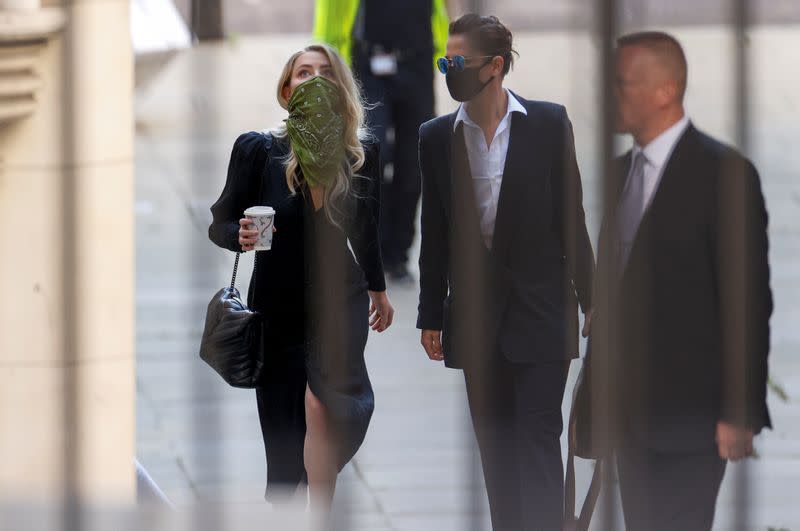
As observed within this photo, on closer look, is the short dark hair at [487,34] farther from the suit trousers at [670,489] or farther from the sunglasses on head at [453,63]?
the suit trousers at [670,489]

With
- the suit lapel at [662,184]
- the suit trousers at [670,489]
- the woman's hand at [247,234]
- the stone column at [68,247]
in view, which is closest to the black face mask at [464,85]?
the suit lapel at [662,184]

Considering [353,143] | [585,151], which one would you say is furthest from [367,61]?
[585,151]

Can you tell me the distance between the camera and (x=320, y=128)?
12.4 feet

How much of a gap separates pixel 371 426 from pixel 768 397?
2.27 ft

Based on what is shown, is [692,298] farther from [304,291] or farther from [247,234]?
[247,234]

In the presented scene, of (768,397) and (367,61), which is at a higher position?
(367,61)

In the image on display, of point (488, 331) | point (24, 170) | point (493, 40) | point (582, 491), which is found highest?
point (493, 40)

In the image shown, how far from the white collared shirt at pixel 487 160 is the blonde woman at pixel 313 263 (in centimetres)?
18

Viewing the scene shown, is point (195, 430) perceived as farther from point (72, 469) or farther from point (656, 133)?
point (656, 133)

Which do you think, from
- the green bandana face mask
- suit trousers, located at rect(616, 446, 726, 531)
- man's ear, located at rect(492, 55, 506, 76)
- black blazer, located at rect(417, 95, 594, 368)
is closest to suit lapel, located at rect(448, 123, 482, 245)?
black blazer, located at rect(417, 95, 594, 368)

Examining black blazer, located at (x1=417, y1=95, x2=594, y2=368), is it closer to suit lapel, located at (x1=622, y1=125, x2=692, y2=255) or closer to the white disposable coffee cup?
suit lapel, located at (x1=622, y1=125, x2=692, y2=255)

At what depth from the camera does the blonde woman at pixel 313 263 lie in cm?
370

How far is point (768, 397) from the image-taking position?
141 inches

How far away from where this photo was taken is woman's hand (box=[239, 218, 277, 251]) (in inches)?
147
